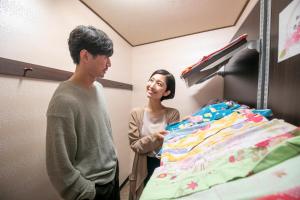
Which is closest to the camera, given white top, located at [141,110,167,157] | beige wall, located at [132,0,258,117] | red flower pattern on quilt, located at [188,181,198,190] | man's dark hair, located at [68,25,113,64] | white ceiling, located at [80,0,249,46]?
red flower pattern on quilt, located at [188,181,198,190]

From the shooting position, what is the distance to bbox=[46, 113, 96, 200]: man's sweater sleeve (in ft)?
2.39

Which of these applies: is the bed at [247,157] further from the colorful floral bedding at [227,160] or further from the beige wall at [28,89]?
the beige wall at [28,89]

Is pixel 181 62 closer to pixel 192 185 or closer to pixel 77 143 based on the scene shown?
pixel 77 143

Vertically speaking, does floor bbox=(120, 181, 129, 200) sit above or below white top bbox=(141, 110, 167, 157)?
below

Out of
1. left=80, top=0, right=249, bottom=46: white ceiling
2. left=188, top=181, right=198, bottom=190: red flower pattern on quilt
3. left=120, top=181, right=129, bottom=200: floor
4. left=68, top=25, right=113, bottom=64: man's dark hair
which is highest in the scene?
left=80, top=0, right=249, bottom=46: white ceiling

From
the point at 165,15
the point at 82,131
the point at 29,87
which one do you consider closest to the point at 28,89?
the point at 29,87

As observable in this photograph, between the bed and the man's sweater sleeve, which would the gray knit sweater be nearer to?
the man's sweater sleeve

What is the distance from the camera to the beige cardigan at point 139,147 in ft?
3.71

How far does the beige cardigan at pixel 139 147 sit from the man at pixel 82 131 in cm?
23

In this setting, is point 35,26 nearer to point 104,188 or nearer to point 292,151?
point 104,188

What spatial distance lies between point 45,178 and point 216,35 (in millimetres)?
2199

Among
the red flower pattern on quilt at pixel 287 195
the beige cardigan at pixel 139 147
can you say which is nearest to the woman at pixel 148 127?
the beige cardigan at pixel 139 147

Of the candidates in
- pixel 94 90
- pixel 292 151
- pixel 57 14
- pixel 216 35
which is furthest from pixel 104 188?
pixel 216 35

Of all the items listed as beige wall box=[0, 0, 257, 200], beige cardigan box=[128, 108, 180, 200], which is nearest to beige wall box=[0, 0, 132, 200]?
beige wall box=[0, 0, 257, 200]
